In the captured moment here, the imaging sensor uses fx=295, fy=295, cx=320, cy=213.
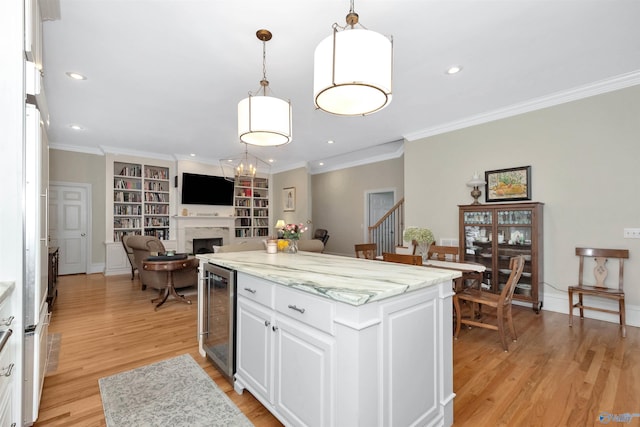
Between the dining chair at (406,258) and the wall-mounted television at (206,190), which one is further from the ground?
the wall-mounted television at (206,190)

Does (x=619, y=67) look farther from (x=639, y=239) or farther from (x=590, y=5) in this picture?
(x=639, y=239)

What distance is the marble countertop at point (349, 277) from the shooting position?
4.25 feet

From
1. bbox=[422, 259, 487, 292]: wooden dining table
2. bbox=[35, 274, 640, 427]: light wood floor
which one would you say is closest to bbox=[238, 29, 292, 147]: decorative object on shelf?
bbox=[35, 274, 640, 427]: light wood floor

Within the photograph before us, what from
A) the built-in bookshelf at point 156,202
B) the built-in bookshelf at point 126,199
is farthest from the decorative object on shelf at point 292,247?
the built-in bookshelf at point 126,199

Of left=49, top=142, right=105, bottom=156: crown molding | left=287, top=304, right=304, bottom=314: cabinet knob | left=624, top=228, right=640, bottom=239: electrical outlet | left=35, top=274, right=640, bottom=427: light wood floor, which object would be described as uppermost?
left=49, top=142, right=105, bottom=156: crown molding

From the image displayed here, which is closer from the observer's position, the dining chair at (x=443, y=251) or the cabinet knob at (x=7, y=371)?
the cabinet knob at (x=7, y=371)

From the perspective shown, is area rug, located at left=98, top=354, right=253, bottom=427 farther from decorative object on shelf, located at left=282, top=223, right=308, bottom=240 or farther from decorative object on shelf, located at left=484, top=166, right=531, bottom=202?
decorative object on shelf, located at left=484, top=166, right=531, bottom=202

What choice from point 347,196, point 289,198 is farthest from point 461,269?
point 289,198

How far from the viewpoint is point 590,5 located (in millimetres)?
2225

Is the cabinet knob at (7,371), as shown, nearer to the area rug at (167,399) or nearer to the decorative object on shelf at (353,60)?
the area rug at (167,399)

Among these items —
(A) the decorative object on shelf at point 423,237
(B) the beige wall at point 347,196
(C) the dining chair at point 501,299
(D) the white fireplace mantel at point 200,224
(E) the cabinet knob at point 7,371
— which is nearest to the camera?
(E) the cabinet knob at point 7,371

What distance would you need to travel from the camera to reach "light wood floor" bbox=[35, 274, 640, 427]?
1.84 m

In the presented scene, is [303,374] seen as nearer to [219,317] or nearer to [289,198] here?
[219,317]

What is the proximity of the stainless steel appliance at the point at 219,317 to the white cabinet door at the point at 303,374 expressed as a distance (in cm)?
57
